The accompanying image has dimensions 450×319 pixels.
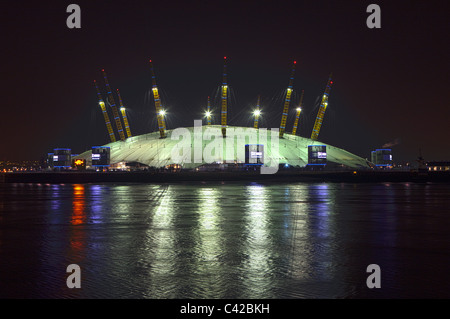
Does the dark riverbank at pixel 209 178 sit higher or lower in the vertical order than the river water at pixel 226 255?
higher

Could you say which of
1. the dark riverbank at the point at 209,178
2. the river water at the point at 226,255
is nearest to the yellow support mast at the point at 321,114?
the dark riverbank at the point at 209,178

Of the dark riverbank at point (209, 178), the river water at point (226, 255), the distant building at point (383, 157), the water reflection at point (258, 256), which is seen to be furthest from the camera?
the distant building at point (383, 157)

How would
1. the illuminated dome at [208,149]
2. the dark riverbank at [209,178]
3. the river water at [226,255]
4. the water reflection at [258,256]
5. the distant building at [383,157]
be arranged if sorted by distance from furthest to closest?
the distant building at [383,157], the illuminated dome at [208,149], the dark riverbank at [209,178], the water reflection at [258,256], the river water at [226,255]

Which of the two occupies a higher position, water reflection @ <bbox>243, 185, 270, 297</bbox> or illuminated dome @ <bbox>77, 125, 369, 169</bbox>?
illuminated dome @ <bbox>77, 125, 369, 169</bbox>

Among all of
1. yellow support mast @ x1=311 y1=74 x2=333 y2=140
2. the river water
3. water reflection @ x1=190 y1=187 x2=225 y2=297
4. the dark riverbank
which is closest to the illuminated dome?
yellow support mast @ x1=311 y1=74 x2=333 y2=140

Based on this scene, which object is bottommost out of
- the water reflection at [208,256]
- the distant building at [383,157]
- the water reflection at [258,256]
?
the water reflection at [258,256]

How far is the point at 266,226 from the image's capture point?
19.1 meters

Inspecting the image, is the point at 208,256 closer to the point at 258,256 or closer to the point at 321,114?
the point at 258,256

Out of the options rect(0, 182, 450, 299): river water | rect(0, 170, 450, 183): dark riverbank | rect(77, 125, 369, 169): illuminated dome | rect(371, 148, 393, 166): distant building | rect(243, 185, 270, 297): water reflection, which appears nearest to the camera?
rect(0, 182, 450, 299): river water

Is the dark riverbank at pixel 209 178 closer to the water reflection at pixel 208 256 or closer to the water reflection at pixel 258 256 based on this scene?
the water reflection at pixel 208 256

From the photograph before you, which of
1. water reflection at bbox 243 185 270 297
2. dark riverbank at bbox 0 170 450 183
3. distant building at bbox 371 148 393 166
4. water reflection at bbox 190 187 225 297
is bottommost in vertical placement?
water reflection at bbox 243 185 270 297

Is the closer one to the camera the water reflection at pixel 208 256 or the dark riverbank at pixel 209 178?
the water reflection at pixel 208 256

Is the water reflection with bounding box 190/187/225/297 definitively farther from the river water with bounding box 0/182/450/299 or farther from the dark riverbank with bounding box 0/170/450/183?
the dark riverbank with bounding box 0/170/450/183

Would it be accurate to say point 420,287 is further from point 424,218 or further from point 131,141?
point 131,141
